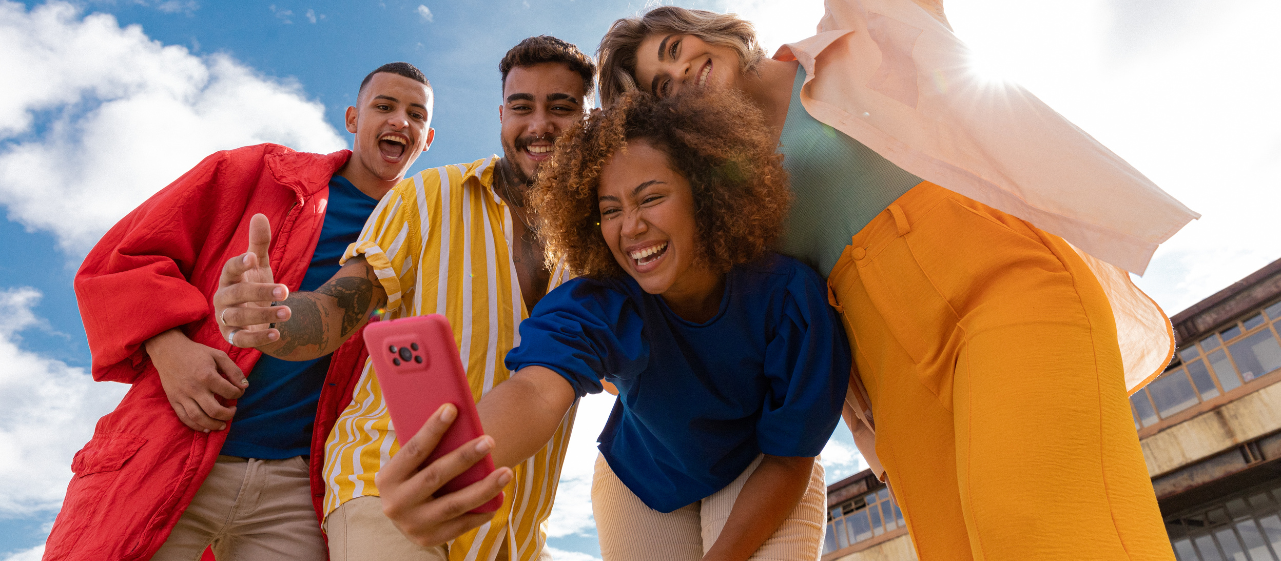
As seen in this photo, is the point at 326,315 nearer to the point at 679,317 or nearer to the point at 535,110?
the point at 679,317

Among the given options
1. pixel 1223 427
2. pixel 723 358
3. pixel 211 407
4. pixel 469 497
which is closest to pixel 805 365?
pixel 723 358

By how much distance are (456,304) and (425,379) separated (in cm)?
136

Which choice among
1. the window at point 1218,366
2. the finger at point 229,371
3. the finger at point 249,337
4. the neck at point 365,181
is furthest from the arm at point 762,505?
the window at point 1218,366

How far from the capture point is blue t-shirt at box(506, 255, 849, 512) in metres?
2.15

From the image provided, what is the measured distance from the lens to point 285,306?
2.01 m

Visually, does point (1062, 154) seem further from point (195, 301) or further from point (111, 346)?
point (111, 346)

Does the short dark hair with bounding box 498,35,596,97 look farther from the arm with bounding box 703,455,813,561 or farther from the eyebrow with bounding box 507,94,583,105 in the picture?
the arm with bounding box 703,455,813,561

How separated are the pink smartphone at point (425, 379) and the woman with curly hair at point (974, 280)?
45.2 inches

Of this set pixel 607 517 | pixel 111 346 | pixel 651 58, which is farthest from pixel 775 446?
pixel 111 346

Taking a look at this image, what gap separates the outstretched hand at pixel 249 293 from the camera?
1831 millimetres

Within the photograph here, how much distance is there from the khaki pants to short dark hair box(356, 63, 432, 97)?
2.30 metres

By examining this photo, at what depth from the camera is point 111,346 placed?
265 centimetres

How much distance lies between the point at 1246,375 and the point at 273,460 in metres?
22.0

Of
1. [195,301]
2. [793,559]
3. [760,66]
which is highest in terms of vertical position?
[760,66]
